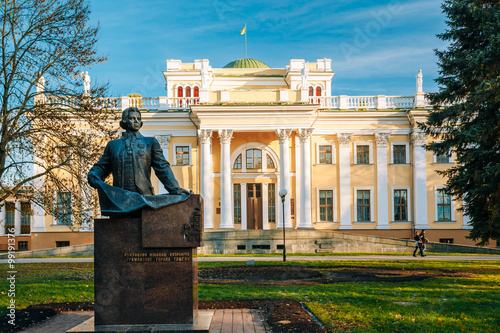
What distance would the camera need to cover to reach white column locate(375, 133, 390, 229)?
38.0 meters

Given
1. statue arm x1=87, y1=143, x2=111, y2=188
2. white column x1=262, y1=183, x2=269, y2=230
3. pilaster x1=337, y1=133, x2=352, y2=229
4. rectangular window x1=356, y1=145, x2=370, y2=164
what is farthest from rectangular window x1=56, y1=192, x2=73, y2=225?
rectangular window x1=356, y1=145, x2=370, y2=164

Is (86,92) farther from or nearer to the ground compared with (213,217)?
farther from the ground

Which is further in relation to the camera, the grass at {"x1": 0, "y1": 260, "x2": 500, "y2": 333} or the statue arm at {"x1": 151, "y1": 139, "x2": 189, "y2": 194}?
the grass at {"x1": 0, "y1": 260, "x2": 500, "y2": 333}

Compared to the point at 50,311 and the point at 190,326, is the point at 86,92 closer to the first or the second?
the point at 50,311

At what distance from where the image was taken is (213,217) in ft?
120

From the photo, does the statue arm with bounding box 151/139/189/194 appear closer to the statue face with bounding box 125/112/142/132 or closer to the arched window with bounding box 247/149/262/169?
the statue face with bounding box 125/112/142/132

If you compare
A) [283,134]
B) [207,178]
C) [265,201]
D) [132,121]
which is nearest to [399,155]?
[283,134]

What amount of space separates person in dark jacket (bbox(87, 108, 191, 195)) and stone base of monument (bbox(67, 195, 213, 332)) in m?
0.59

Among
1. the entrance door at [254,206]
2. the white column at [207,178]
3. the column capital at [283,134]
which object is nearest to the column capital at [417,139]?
the column capital at [283,134]

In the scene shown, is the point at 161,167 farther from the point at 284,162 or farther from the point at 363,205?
the point at 363,205

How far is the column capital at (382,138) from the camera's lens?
38281 mm

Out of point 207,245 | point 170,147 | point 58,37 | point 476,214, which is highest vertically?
point 58,37

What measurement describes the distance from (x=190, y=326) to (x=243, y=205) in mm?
29710

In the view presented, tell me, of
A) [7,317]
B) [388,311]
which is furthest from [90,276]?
[388,311]
